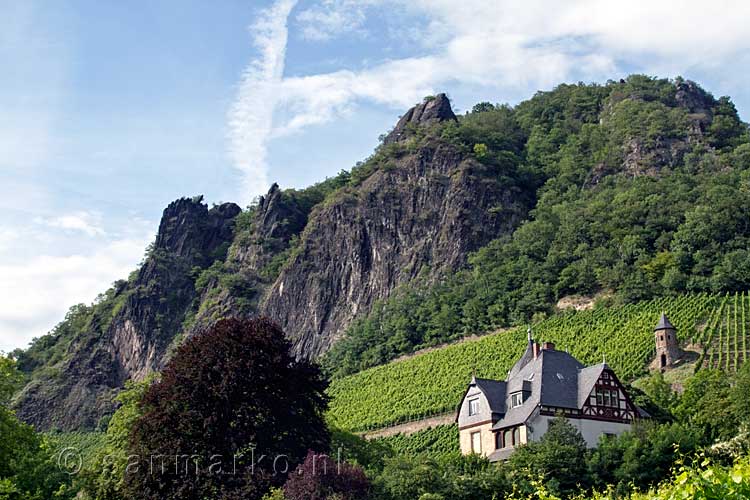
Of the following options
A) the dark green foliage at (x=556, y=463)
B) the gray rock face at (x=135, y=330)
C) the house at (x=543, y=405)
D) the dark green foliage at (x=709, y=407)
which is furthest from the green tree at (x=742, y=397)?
the gray rock face at (x=135, y=330)

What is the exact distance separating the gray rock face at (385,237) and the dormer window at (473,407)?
160 feet

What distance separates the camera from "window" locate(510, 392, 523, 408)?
1971 inches

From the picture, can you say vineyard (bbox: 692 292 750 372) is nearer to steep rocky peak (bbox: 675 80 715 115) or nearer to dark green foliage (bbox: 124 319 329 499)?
dark green foliage (bbox: 124 319 329 499)

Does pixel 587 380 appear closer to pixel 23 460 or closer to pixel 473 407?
pixel 473 407

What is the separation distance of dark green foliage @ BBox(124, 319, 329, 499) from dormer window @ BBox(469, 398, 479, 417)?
1489cm

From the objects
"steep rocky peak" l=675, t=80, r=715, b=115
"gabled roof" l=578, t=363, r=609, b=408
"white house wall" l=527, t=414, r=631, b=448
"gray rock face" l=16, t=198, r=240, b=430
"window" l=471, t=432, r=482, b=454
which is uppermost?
"steep rocky peak" l=675, t=80, r=715, b=115

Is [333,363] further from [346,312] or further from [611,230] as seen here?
[611,230]

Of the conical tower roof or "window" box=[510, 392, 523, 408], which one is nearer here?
"window" box=[510, 392, 523, 408]

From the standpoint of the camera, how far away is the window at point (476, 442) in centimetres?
5162

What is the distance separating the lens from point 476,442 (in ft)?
171

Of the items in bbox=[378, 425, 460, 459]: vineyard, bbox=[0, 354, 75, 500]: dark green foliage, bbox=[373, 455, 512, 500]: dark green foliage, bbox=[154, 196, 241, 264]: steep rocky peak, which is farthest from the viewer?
bbox=[154, 196, 241, 264]: steep rocky peak

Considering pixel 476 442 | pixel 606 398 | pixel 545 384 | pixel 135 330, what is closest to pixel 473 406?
pixel 476 442

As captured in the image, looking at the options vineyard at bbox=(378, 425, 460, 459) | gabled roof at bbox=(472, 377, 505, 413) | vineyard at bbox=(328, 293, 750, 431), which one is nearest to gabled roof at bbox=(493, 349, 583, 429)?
gabled roof at bbox=(472, 377, 505, 413)

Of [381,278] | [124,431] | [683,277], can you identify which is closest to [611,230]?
[683,277]
